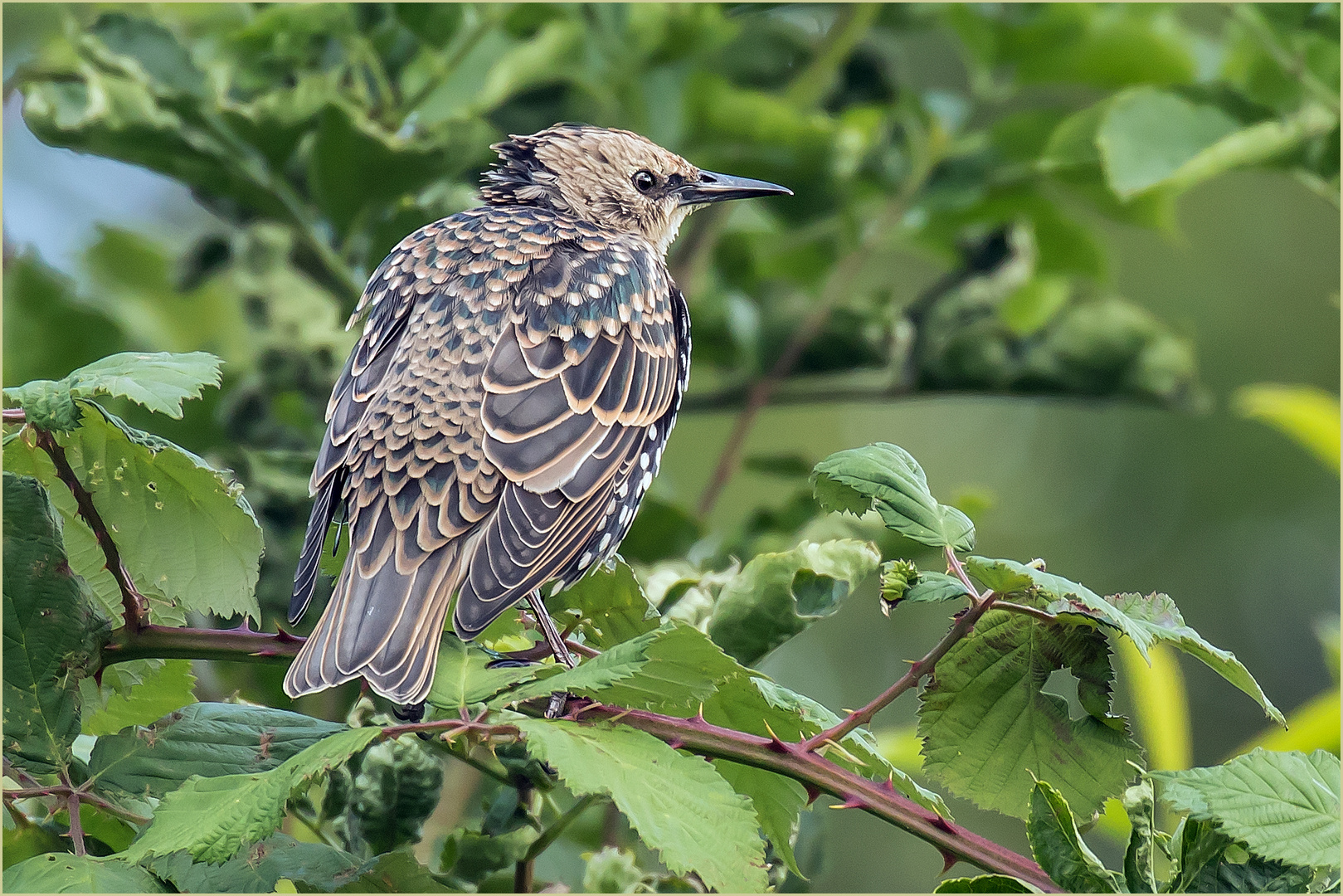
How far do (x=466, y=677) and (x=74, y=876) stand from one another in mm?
603

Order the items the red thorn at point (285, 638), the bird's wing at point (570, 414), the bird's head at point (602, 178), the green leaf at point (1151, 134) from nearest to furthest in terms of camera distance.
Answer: the red thorn at point (285, 638), the bird's wing at point (570, 414), the green leaf at point (1151, 134), the bird's head at point (602, 178)

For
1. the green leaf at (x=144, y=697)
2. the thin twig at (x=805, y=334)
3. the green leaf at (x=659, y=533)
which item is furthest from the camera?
the thin twig at (x=805, y=334)

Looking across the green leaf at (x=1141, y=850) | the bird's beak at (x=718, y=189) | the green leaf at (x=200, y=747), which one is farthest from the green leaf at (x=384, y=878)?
the bird's beak at (x=718, y=189)

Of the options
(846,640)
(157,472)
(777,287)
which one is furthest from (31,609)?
(846,640)

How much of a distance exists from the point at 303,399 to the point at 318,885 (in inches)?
81.6

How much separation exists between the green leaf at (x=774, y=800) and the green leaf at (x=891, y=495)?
481 mm

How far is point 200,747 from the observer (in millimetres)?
2119

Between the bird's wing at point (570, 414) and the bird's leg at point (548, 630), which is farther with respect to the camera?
the bird's wing at point (570, 414)

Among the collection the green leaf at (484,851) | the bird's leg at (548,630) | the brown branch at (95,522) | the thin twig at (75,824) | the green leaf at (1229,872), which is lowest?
the green leaf at (484,851)

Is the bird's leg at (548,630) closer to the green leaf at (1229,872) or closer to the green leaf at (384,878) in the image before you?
the green leaf at (384,878)

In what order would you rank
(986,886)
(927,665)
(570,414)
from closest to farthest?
1. (986,886)
2. (927,665)
3. (570,414)

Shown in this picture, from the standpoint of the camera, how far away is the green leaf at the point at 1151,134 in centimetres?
350

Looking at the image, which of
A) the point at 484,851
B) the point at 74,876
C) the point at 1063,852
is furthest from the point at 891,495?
the point at 74,876

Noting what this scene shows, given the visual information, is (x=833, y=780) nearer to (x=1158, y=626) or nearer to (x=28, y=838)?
(x=1158, y=626)
